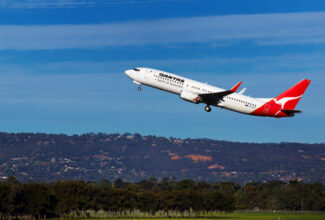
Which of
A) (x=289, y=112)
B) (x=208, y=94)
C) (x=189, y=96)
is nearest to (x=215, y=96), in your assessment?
(x=208, y=94)

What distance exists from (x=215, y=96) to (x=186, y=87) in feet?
21.1

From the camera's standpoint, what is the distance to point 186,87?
12156cm

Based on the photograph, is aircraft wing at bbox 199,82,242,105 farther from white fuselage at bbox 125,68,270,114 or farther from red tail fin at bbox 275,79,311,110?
red tail fin at bbox 275,79,311,110

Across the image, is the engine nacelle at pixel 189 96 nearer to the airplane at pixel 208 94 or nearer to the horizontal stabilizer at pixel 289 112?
the airplane at pixel 208 94

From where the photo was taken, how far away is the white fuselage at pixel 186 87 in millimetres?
122062

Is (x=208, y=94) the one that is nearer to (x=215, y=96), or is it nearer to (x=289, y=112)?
(x=215, y=96)

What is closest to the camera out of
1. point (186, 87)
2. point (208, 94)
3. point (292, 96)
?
point (208, 94)

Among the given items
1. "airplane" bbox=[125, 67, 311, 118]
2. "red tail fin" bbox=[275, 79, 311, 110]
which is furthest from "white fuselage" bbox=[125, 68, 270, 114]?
"red tail fin" bbox=[275, 79, 311, 110]

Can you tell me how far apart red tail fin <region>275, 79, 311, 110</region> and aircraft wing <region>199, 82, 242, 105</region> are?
15.0m

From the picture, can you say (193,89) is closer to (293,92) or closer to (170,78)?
(170,78)

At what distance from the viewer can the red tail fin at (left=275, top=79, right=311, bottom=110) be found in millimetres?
130363

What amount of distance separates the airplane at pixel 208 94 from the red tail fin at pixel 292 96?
34.7 inches

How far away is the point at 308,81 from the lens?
136250 mm

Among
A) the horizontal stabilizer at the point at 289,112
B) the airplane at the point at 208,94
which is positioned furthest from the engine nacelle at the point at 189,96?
the horizontal stabilizer at the point at 289,112
